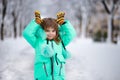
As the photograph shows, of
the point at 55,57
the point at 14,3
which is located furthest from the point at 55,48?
the point at 14,3

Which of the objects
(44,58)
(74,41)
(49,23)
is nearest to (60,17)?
(49,23)

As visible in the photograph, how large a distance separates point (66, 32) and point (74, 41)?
19.1 meters

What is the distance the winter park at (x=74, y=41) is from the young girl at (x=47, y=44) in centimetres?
9

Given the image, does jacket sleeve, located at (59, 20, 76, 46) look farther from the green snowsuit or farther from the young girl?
the green snowsuit

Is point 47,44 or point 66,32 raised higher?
point 66,32

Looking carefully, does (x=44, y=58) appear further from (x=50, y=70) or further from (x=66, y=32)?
(x=66, y=32)

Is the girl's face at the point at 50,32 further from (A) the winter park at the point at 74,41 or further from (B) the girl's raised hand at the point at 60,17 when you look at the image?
(A) the winter park at the point at 74,41

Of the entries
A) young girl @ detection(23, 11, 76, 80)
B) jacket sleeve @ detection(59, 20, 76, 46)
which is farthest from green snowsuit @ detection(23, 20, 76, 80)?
jacket sleeve @ detection(59, 20, 76, 46)

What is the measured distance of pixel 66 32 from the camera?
443cm

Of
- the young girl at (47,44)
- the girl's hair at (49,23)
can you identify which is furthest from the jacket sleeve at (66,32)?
the girl's hair at (49,23)

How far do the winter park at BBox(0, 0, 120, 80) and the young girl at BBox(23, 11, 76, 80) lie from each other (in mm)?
88

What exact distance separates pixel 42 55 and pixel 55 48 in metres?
0.17

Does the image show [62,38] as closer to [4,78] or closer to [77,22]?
[4,78]

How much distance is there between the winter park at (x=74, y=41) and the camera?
7.82 meters
